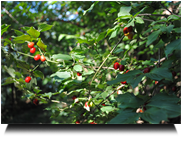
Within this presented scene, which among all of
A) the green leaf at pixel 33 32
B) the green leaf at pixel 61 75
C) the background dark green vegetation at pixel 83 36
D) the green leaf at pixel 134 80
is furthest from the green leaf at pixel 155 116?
the green leaf at pixel 33 32

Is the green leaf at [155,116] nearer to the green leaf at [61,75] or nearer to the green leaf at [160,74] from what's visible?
the green leaf at [160,74]

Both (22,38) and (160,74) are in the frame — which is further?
(22,38)

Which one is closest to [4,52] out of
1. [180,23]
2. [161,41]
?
[161,41]

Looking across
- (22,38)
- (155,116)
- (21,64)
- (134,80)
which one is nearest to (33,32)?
(22,38)

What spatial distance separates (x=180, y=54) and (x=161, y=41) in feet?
0.46

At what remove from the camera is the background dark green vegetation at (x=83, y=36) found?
102cm

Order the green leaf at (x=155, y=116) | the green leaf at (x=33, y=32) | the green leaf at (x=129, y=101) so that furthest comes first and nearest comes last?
the green leaf at (x=33, y=32)
the green leaf at (x=129, y=101)
the green leaf at (x=155, y=116)

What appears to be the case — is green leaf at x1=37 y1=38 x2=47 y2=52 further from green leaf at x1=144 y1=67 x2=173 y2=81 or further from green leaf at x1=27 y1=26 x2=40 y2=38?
green leaf at x1=144 y1=67 x2=173 y2=81

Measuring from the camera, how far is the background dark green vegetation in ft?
3.34

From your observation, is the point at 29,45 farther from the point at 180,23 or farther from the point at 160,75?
the point at 180,23

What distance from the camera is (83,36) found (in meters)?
2.10

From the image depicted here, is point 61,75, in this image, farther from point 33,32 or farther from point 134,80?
point 134,80

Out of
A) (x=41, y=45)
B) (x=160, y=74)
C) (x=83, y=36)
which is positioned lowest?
(x=160, y=74)

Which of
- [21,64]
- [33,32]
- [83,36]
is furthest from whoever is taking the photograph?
[83,36]
